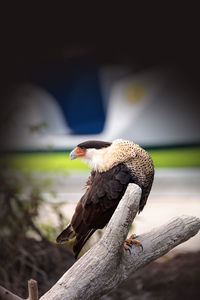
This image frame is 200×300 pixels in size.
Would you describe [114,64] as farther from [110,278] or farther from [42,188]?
[110,278]

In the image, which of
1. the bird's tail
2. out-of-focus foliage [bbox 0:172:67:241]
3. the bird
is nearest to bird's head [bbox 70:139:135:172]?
the bird

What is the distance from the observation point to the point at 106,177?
71 centimetres

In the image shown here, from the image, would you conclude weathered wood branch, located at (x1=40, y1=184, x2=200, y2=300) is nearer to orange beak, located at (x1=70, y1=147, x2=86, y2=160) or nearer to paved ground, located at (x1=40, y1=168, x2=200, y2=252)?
orange beak, located at (x1=70, y1=147, x2=86, y2=160)

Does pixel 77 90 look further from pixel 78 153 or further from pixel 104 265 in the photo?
pixel 104 265

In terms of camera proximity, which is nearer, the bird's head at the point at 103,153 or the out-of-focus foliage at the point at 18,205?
the bird's head at the point at 103,153

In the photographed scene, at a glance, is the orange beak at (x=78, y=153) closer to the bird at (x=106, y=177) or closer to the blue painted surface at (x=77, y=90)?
the bird at (x=106, y=177)

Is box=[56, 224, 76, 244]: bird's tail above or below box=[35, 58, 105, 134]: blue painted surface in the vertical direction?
below

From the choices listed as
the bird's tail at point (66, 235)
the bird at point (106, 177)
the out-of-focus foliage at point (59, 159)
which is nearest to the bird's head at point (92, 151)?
the bird at point (106, 177)

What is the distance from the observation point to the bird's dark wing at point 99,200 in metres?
0.70

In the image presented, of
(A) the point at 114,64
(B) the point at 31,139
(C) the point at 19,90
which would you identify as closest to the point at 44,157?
(B) the point at 31,139

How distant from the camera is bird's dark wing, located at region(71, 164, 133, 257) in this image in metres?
0.70

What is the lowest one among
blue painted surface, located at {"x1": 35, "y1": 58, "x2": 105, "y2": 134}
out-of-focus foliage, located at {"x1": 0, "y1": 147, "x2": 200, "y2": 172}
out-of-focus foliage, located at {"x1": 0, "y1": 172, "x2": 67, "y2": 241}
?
out-of-focus foliage, located at {"x1": 0, "y1": 172, "x2": 67, "y2": 241}

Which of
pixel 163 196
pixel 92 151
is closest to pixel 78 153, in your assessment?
pixel 92 151

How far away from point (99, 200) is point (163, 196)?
40 centimetres
